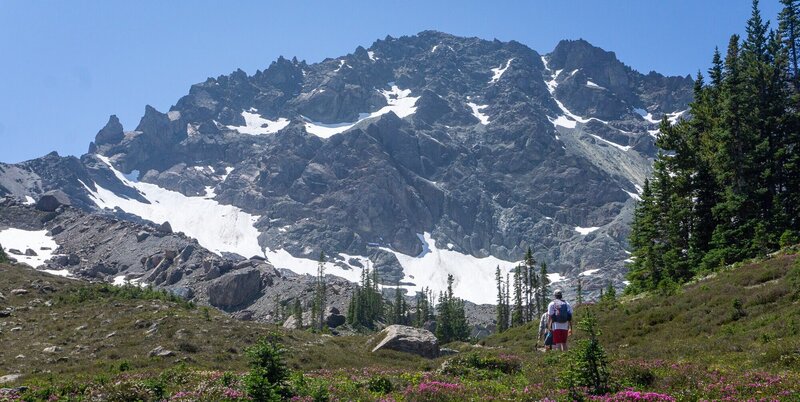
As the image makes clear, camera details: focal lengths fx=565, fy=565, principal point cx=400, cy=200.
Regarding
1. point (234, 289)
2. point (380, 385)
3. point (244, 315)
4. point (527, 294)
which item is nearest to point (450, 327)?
point (527, 294)

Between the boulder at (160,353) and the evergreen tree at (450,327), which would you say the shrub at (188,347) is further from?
the evergreen tree at (450,327)

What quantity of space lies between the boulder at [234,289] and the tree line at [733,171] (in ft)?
398

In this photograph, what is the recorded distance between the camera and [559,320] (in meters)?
21.0

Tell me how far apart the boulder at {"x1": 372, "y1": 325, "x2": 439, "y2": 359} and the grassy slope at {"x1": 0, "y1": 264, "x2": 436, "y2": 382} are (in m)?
1.08

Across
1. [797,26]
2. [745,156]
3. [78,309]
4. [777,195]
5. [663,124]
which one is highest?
[797,26]

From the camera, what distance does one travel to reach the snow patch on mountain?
168 meters

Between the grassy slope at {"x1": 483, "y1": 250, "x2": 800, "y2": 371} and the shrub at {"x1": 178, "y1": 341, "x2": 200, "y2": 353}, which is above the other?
the grassy slope at {"x1": 483, "y1": 250, "x2": 800, "y2": 371}

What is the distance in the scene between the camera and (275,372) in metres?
13.6

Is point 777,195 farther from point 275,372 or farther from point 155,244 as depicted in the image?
point 155,244

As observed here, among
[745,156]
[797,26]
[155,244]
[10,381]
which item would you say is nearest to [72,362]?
[10,381]

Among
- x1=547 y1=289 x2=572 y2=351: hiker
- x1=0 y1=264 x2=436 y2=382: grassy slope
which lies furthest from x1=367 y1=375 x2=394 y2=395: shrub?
x1=0 y1=264 x2=436 y2=382: grassy slope

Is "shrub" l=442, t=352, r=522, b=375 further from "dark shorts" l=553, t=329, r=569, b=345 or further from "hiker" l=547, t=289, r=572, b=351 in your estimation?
"hiker" l=547, t=289, r=572, b=351

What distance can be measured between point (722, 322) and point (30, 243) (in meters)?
211

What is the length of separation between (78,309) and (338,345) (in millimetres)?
23101
